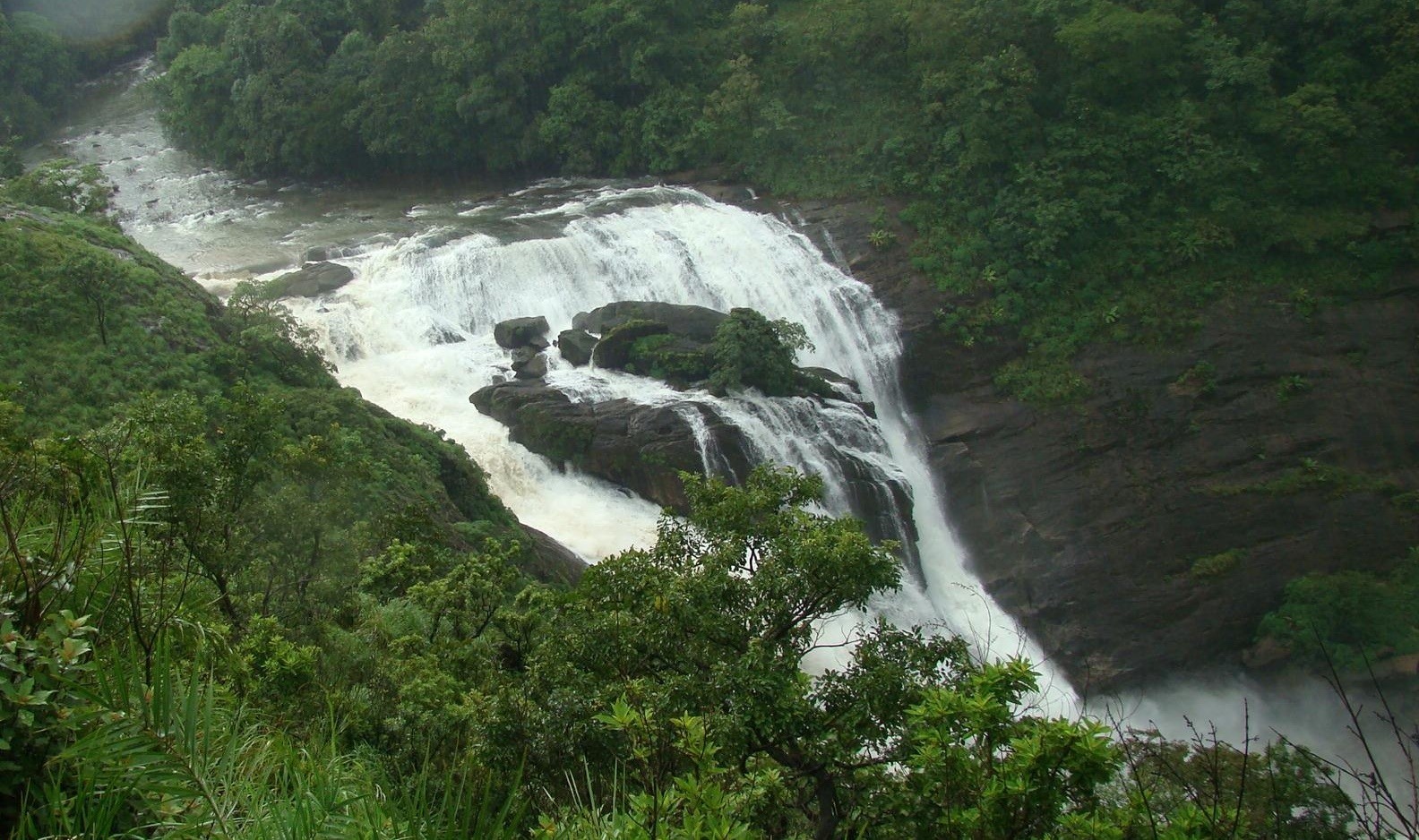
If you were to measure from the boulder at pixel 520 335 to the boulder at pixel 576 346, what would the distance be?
0.59m

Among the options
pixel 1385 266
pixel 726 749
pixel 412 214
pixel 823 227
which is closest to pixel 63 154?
pixel 412 214

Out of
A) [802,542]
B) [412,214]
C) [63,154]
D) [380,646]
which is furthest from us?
[63,154]

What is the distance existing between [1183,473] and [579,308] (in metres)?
12.9

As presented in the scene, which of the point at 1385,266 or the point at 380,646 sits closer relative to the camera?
the point at 380,646

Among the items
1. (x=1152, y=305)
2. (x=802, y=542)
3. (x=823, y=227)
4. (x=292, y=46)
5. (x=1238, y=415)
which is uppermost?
(x=292, y=46)

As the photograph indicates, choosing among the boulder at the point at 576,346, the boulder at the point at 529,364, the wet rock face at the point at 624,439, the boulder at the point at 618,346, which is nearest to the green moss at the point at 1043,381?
the wet rock face at the point at 624,439

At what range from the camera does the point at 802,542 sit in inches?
239

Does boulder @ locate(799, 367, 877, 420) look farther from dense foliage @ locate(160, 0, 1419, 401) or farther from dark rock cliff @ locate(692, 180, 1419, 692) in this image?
dense foliage @ locate(160, 0, 1419, 401)

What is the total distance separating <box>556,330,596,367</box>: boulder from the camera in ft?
62.7

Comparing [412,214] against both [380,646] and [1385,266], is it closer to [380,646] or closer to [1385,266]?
[380,646]

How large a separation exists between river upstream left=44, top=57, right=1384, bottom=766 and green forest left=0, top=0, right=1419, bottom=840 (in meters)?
1.61

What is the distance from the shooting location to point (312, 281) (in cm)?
2078

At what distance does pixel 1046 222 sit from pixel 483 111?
16740 mm

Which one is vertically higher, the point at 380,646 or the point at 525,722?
the point at 525,722
